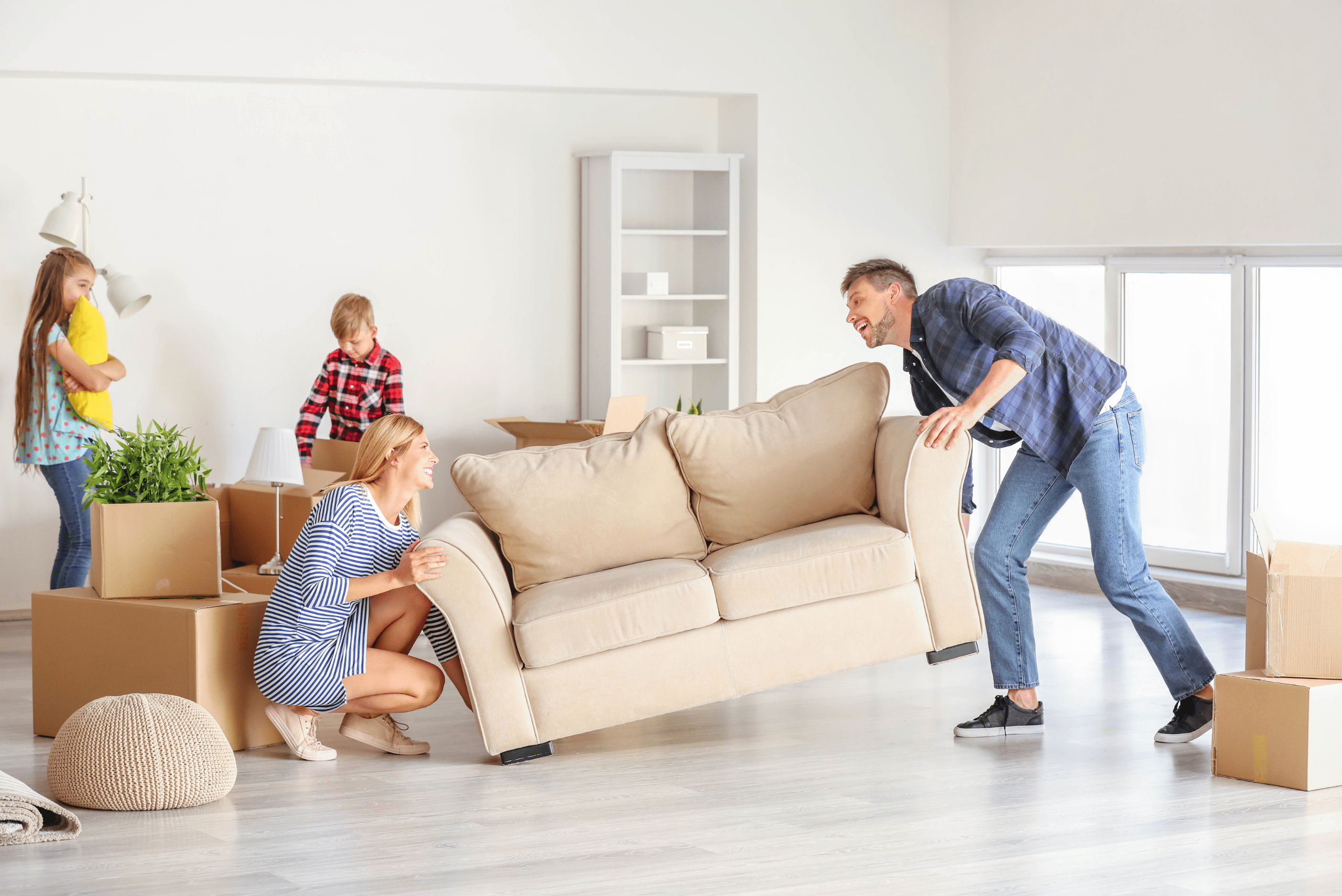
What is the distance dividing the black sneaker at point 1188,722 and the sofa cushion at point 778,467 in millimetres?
1044

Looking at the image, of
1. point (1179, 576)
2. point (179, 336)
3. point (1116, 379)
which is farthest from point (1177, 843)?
point (179, 336)

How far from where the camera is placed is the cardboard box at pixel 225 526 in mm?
5922

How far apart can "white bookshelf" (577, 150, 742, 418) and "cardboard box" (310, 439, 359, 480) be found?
143 cm

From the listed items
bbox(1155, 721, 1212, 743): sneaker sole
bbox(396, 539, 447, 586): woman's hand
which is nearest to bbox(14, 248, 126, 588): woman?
bbox(396, 539, 447, 586): woman's hand

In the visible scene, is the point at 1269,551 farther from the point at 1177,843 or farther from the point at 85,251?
the point at 85,251

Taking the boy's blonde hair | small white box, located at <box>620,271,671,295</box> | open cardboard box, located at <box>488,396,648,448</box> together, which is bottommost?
open cardboard box, located at <box>488,396,648,448</box>

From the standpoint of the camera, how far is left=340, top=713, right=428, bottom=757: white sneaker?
409cm

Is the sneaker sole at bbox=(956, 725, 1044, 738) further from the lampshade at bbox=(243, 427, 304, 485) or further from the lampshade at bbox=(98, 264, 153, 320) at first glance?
the lampshade at bbox=(98, 264, 153, 320)

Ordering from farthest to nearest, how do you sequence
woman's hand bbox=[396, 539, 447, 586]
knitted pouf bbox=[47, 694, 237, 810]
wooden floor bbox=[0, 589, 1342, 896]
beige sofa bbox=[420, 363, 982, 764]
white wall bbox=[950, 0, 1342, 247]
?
white wall bbox=[950, 0, 1342, 247] → beige sofa bbox=[420, 363, 982, 764] → woman's hand bbox=[396, 539, 447, 586] → knitted pouf bbox=[47, 694, 237, 810] → wooden floor bbox=[0, 589, 1342, 896]

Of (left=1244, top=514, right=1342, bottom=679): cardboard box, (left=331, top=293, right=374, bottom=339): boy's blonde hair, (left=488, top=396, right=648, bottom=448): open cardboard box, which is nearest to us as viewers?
(left=1244, top=514, right=1342, bottom=679): cardboard box

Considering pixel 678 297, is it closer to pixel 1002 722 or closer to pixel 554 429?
pixel 554 429

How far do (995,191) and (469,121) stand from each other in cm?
254

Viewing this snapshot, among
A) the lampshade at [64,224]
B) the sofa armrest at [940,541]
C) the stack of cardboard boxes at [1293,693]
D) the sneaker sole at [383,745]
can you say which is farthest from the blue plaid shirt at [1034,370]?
the lampshade at [64,224]

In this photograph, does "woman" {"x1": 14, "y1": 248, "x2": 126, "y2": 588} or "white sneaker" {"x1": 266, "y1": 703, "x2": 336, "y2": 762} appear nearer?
"white sneaker" {"x1": 266, "y1": 703, "x2": 336, "y2": 762}
